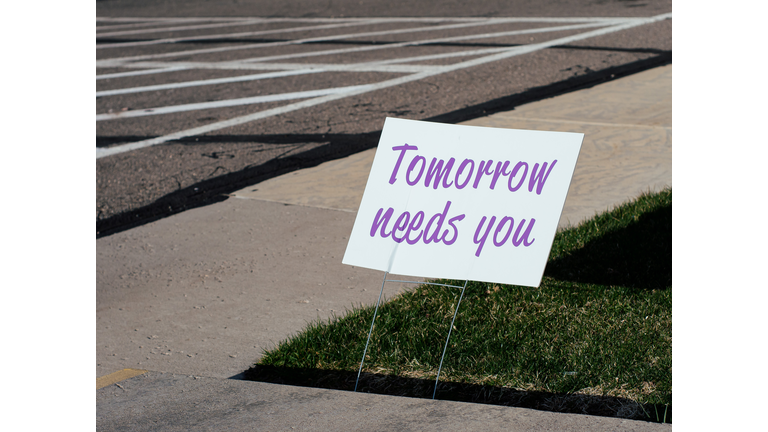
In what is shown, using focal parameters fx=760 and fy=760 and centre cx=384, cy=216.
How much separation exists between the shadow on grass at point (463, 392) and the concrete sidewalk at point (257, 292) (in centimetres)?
19

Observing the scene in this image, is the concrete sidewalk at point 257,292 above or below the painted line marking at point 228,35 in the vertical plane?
below

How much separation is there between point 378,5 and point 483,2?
8.23 ft

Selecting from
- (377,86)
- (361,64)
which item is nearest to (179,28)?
(361,64)

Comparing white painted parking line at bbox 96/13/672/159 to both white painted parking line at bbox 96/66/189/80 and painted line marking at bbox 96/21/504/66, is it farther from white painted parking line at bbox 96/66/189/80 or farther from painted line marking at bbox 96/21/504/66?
white painted parking line at bbox 96/66/189/80

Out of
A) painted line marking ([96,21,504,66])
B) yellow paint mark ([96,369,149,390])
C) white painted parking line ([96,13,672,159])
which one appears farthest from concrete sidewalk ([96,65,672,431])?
painted line marking ([96,21,504,66])

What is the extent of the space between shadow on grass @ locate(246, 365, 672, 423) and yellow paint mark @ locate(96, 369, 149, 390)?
1.46 ft

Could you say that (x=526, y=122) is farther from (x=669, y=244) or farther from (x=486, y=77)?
(x=669, y=244)

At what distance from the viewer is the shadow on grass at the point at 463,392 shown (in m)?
2.77

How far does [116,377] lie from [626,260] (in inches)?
102

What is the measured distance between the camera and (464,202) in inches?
115

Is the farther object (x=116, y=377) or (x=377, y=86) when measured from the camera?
(x=377, y=86)

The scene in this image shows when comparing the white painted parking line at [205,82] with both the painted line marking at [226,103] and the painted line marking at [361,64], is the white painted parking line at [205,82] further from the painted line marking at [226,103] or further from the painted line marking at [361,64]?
the painted line marking at [226,103]

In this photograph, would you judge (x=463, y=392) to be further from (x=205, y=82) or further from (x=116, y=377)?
(x=205, y=82)

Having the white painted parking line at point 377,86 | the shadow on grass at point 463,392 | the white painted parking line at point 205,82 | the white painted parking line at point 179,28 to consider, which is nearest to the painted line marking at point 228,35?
the white painted parking line at point 179,28
